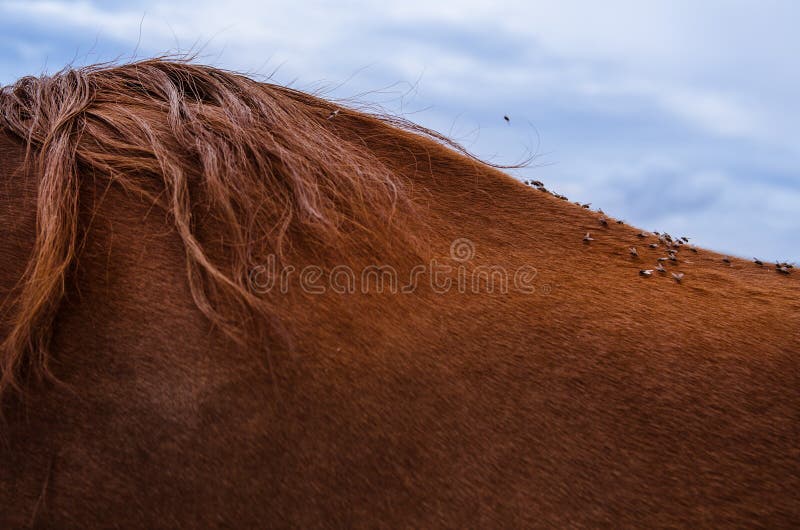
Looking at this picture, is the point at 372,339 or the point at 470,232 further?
the point at 470,232

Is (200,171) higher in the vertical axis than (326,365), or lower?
higher

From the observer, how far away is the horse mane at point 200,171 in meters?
1.05

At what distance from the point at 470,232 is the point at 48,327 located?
748 millimetres

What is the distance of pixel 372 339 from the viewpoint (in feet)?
3.44

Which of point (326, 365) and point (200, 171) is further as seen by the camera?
point (200, 171)

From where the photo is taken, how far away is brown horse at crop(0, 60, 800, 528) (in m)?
1.01

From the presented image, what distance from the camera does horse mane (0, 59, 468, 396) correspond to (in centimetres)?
105

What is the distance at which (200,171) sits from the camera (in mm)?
1146

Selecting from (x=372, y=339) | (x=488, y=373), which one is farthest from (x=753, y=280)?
(x=372, y=339)

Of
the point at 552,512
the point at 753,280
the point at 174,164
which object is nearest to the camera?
the point at 552,512

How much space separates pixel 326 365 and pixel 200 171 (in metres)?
0.42

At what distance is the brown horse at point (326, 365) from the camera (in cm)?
101

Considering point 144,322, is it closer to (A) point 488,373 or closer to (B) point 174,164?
(B) point 174,164

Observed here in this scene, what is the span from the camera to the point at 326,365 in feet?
3.37
